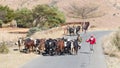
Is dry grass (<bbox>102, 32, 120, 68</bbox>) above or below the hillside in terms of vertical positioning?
below

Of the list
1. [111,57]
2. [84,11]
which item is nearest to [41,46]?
[111,57]

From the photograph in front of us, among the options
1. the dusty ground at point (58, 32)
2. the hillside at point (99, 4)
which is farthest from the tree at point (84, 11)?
the dusty ground at point (58, 32)

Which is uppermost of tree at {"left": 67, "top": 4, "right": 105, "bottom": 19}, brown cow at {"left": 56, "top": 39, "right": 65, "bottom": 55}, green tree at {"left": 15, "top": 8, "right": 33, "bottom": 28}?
tree at {"left": 67, "top": 4, "right": 105, "bottom": 19}

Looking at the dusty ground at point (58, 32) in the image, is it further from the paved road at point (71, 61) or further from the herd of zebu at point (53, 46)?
the herd of zebu at point (53, 46)

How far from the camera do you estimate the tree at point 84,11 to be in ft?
364

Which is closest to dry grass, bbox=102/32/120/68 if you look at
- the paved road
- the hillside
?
the paved road

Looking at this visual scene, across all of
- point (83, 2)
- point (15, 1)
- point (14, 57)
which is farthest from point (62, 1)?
point (14, 57)

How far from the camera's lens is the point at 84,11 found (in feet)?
376

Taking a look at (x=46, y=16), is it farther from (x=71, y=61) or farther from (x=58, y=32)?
(x=71, y=61)

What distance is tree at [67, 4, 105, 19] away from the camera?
111 metres

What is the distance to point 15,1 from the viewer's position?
13038 cm

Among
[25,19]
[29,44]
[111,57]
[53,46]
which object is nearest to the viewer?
[53,46]

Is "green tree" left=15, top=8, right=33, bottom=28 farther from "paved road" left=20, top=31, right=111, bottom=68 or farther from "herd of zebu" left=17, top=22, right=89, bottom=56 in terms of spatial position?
"paved road" left=20, top=31, right=111, bottom=68

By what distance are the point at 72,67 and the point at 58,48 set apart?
620 centimetres
